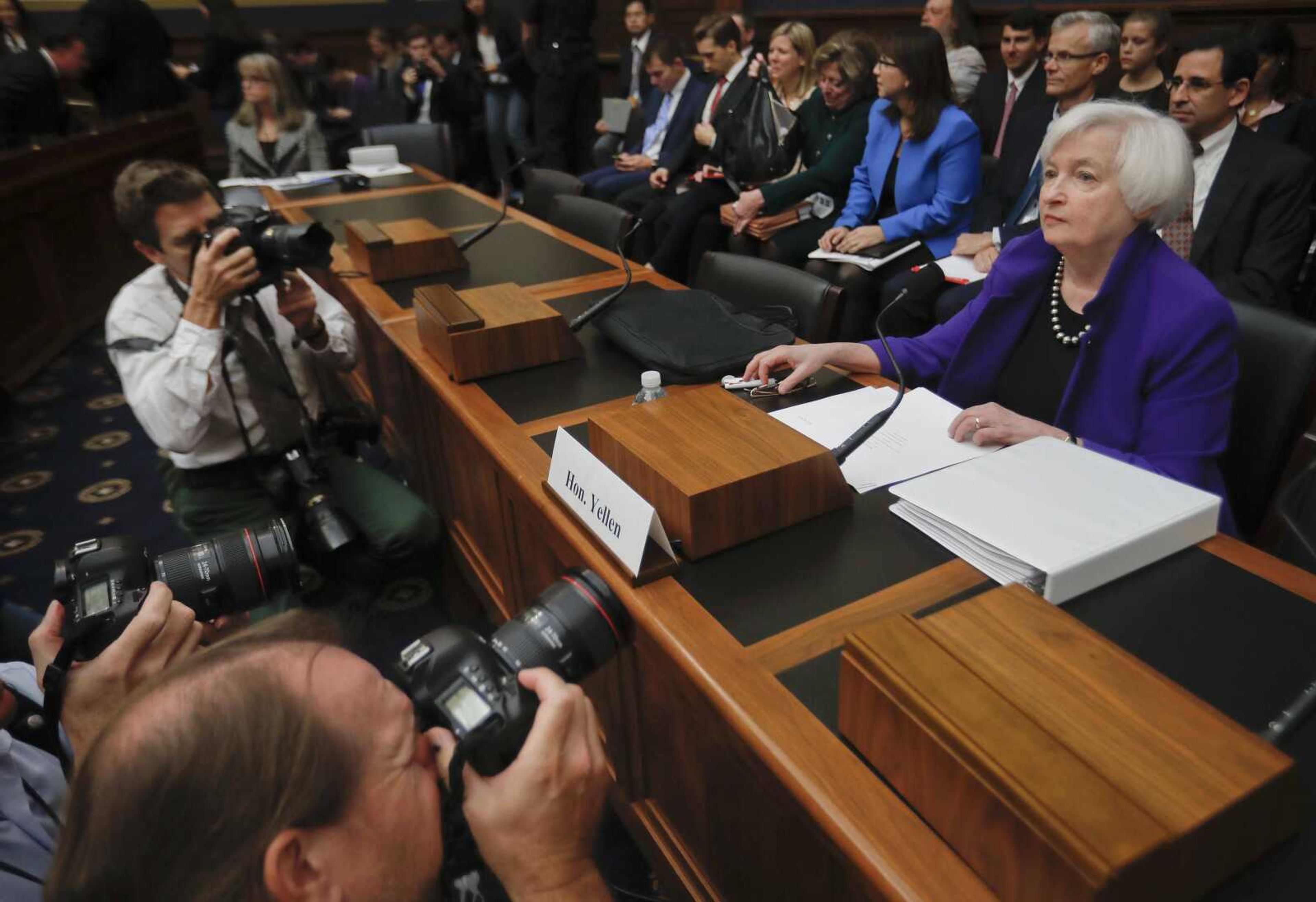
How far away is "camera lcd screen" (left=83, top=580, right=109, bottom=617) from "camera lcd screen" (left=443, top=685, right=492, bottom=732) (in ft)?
1.51

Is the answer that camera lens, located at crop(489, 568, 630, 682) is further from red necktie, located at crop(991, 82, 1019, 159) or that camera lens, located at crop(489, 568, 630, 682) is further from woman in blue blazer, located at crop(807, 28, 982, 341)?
red necktie, located at crop(991, 82, 1019, 159)

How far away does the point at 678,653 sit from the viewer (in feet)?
2.84

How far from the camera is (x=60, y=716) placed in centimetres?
86

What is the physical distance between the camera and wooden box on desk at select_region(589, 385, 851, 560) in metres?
0.97

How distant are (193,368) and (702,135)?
9.31 feet

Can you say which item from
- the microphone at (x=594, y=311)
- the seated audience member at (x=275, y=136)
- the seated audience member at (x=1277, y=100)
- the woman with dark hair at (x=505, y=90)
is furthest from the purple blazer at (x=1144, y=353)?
the woman with dark hair at (x=505, y=90)

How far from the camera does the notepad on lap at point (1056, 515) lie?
88 centimetres

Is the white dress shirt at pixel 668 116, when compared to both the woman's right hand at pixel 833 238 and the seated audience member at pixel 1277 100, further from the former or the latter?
the seated audience member at pixel 1277 100

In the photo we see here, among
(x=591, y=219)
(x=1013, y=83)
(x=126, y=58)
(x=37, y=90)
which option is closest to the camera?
(x=591, y=219)

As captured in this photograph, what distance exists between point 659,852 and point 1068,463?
2.49 ft

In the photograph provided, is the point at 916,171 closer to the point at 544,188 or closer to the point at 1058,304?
the point at 544,188

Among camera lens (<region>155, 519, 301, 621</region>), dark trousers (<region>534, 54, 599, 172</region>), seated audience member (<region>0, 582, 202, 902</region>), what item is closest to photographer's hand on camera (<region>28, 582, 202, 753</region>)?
seated audience member (<region>0, 582, 202, 902</region>)

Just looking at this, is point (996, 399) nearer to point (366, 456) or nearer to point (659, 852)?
point (659, 852)

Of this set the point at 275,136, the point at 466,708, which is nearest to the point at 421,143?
the point at 275,136
